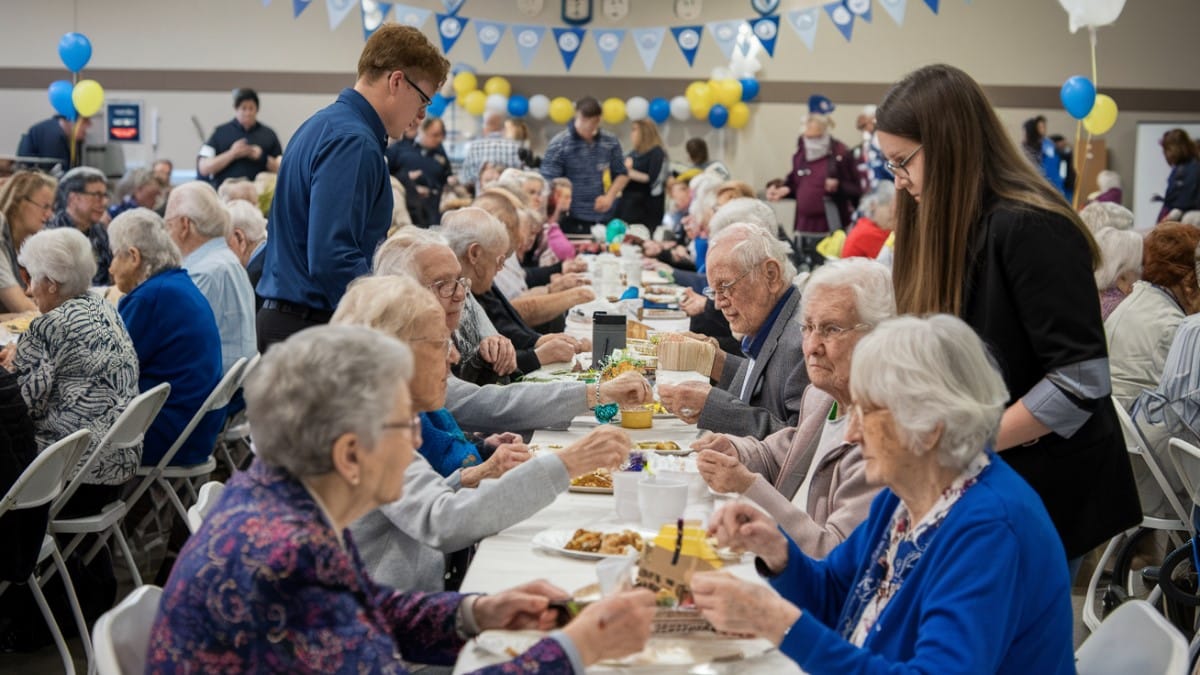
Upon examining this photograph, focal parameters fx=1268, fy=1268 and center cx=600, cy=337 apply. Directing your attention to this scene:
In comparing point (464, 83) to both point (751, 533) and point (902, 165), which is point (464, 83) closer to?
point (902, 165)

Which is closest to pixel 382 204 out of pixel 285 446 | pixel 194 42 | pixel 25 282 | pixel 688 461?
pixel 688 461

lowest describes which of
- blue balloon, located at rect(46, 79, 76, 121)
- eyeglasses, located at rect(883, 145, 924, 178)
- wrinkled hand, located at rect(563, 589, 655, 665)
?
wrinkled hand, located at rect(563, 589, 655, 665)

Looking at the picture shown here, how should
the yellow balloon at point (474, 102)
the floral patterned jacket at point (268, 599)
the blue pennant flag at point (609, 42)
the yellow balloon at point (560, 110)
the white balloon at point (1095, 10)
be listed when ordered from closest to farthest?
the floral patterned jacket at point (268, 599) < the white balloon at point (1095, 10) < the yellow balloon at point (474, 102) < the blue pennant flag at point (609, 42) < the yellow balloon at point (560, 110)

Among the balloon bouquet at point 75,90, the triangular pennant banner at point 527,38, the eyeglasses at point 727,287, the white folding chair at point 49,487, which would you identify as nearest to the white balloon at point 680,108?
the triangular pennant banner at point 527,38

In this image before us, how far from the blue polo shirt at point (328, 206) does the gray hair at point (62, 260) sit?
2.13ft

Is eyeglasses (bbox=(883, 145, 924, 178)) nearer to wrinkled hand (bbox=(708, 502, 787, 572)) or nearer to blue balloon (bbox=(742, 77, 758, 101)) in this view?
wrinkled hand (bbox=(708, 502, 787, 572))

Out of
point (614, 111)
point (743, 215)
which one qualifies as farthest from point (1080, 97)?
point (614, 111)

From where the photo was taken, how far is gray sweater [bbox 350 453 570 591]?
2.18m

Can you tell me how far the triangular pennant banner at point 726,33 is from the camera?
1358cm

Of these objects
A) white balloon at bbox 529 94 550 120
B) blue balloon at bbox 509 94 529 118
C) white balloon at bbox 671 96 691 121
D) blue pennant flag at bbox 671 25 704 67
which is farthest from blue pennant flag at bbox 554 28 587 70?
white balloon at bbox 671 96 691 121

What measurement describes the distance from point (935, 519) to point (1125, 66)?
619 inches

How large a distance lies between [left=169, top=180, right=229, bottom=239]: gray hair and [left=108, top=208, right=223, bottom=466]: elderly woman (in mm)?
856

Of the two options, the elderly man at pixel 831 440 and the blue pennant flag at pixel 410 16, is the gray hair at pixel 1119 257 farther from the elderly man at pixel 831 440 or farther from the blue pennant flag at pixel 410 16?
the blue pennant flag at pixel 410 16

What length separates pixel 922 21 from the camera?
51.4 ft
